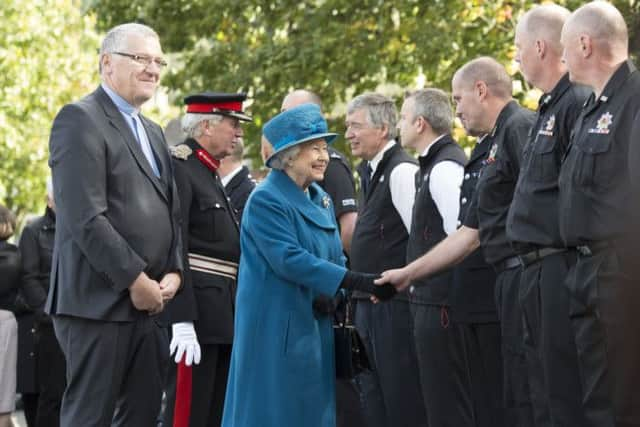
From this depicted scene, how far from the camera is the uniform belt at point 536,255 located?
7.44 m

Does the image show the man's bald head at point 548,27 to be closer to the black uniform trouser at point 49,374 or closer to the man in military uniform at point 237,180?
the man in military uniform at point 237,180

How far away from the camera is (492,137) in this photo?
341 inches

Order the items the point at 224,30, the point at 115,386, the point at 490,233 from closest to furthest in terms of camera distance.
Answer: the point at 115,386 < the point at 490,233 < the point at 224,30

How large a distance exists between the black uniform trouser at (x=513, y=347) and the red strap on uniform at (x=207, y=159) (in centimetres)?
203

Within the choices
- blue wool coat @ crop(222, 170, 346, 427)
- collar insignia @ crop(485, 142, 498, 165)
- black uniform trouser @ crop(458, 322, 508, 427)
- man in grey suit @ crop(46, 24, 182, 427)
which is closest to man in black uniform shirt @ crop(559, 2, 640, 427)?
collar insignia @ crop(485, 142, 498, 165)

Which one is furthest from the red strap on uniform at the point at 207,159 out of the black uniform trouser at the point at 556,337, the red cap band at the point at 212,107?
the black uniform trouser at the point at 556,337

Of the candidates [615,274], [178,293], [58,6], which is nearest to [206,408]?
[178,293]

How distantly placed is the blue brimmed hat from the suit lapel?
2.17 feet

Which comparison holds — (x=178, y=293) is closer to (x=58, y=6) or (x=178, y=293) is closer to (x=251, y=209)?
(x=251, y=209)

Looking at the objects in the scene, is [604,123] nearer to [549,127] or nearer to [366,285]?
[549,127]

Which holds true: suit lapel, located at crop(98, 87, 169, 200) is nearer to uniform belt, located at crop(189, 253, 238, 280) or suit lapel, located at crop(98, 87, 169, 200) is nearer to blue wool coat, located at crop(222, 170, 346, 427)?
blue wool coat, located at crop(222, 170, 346, 427)

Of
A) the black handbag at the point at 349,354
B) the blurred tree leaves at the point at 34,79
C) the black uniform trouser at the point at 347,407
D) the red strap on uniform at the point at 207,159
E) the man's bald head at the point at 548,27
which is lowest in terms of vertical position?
the black uniform trouser at the point at 347,407

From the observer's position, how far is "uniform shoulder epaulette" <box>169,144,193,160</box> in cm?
915

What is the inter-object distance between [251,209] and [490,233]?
1.60 metres
